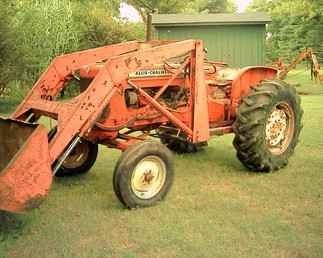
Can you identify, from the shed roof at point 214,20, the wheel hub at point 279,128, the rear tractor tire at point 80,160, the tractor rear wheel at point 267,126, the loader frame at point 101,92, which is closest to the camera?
the loader frame at point 101,92

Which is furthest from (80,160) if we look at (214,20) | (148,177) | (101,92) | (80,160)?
(214,20)

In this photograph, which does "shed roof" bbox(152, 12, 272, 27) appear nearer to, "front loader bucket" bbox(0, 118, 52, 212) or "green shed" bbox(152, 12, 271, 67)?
"green shed" bbox(152, 12, 271, 67)

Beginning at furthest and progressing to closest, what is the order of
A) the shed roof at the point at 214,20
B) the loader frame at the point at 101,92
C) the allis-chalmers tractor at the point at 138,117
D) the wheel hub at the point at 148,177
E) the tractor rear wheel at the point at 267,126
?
the shed roof at the point at 214,20 → the tractor rear wheel at the point at 267,126 → the wheel hub at the point at 148,177 → the loader frame at the point at 101,92 → the allis-chalmers tractor at the point at 138,117

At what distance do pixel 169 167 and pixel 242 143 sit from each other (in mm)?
1223

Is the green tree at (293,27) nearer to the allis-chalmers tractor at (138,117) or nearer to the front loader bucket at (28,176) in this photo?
the allis-chalmers tractor at (138,117)

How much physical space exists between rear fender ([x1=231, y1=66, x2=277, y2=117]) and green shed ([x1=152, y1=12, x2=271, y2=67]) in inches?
484

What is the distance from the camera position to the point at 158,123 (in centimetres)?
591

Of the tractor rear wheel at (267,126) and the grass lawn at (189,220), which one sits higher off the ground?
the tractor rear wheel at (267,126)

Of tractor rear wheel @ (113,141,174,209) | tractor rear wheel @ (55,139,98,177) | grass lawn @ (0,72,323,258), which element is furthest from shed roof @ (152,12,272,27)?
tractor rear wheel @ (113,141,174,209)

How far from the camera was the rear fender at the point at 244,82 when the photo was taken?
641 cm

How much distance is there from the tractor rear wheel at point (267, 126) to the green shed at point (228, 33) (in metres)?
12.6

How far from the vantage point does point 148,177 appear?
4973mm

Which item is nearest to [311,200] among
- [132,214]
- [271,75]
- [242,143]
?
[242,143]

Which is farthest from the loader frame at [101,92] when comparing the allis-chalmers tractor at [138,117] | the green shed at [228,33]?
the green shed at [228,33]
